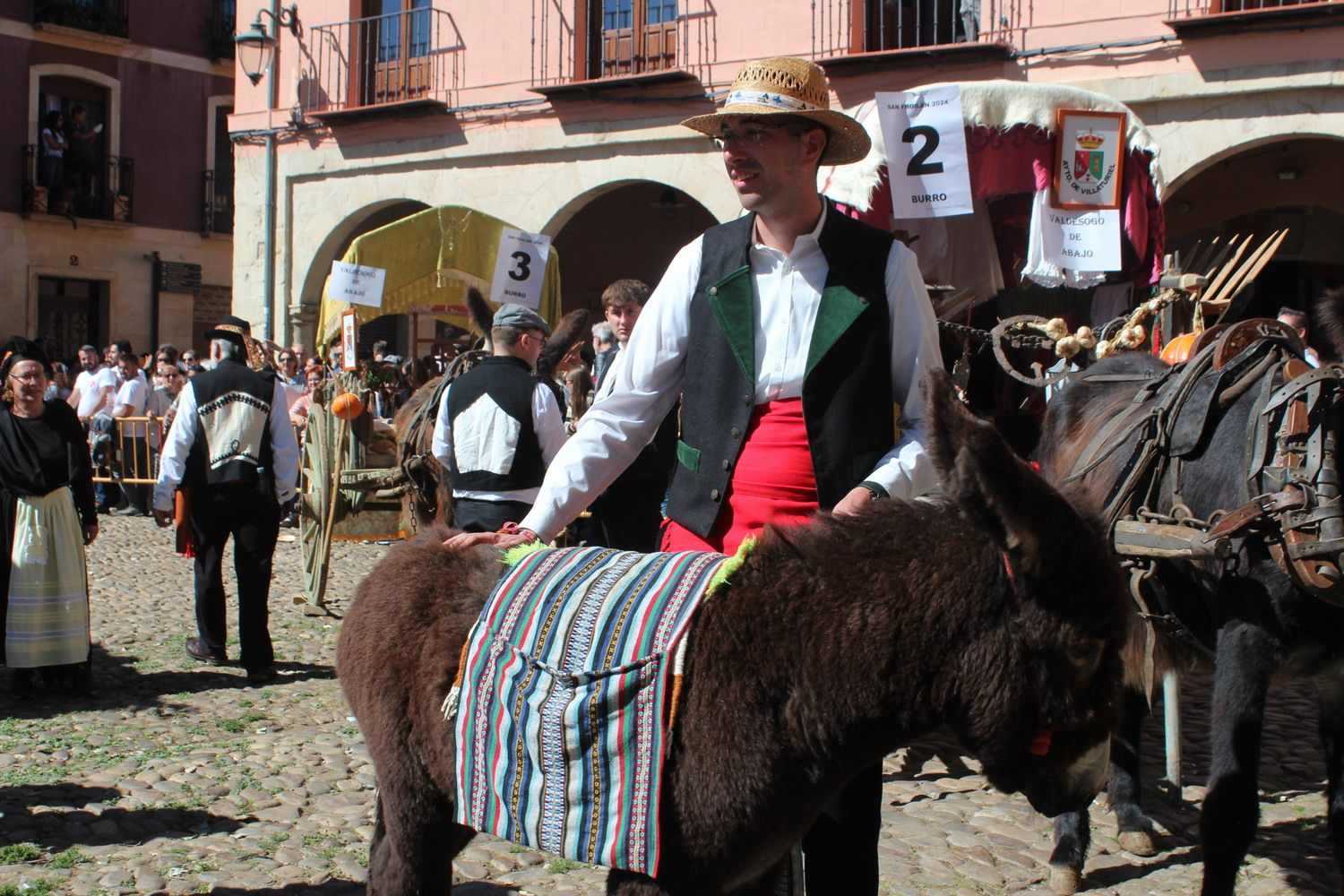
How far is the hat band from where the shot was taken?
296 centimetres

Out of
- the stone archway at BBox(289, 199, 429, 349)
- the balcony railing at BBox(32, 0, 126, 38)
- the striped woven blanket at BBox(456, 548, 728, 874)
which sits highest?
the balcony railing at BBox(32, 0, 126, 38)

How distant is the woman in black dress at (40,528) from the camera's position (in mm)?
7422

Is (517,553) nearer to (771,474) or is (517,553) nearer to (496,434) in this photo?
(771,474)

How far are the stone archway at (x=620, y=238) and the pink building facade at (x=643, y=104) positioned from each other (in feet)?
0.10

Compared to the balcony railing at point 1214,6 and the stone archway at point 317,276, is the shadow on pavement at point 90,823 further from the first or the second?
the stone archway at point 317,276

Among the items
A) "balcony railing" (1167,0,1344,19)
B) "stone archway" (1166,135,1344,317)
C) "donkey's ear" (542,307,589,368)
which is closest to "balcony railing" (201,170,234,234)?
"stone archway" (1166,135,1344,317)

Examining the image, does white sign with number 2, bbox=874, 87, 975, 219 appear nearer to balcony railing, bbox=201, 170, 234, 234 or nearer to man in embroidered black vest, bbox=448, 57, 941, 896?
man in embroidered black vest, bbox=448, 57, 941, 896

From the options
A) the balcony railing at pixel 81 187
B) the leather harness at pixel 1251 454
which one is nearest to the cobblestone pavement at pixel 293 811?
the leather harness at pixel 1251 454

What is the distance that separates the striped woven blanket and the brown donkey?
2.3 inches

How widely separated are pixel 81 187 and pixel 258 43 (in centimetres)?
1303

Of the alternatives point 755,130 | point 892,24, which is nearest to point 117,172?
point 892,24

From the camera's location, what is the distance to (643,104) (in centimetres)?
1628

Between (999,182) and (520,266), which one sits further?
(520,266)

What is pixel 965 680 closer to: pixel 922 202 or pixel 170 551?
pixel 922 202
